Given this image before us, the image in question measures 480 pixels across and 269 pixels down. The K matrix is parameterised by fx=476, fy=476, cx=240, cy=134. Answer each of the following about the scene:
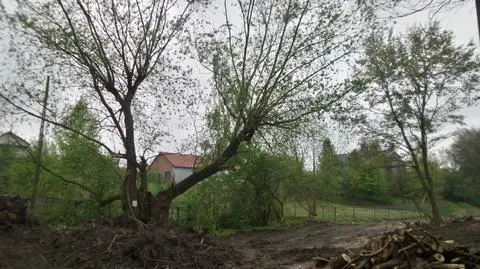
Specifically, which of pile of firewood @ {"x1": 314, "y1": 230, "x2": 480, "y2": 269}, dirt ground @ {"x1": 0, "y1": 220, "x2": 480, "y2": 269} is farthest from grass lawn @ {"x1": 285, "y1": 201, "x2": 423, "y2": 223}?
pile of firewood @ {"x1": 314, "y1": 230, "x2": 480, "y2": 269}

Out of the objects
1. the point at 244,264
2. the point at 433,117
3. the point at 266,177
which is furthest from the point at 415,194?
the point at 244,264

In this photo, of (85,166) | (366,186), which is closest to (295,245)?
(85,166)

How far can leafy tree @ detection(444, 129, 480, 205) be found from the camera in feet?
112

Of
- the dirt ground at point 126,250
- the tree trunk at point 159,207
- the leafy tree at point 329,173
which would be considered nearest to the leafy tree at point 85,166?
the tree trunk at point 159,207

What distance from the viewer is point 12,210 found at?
13953mm

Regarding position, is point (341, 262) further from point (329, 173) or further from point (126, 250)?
point (329, 173)

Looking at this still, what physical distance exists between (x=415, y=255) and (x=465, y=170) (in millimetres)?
30639

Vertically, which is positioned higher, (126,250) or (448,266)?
(448,266)

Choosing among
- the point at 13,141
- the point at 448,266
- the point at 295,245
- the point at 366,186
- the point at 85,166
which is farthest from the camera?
the point at 366,186

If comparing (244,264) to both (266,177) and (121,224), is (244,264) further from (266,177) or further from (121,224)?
(266,177)

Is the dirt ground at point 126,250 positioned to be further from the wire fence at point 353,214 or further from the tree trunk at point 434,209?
the wire fence at point 353,214

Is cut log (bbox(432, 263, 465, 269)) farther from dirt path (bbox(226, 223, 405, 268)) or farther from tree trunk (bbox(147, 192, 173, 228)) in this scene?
tree trunk (bbox(147, 192, 173, 228))

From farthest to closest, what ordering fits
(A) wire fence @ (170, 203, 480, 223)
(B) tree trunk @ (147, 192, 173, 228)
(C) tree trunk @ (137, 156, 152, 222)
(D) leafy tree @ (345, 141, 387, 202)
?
(D) leafy tree @ (345, 141, 387, 202) → (A) wire fence @ (170, 203, 480, 223) → (C) tree trunk @ (137, 156, 152, 222) → (B) tree trunk @ (147, 192, 173, 228)

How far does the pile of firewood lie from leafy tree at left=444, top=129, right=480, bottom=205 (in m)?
27.0
